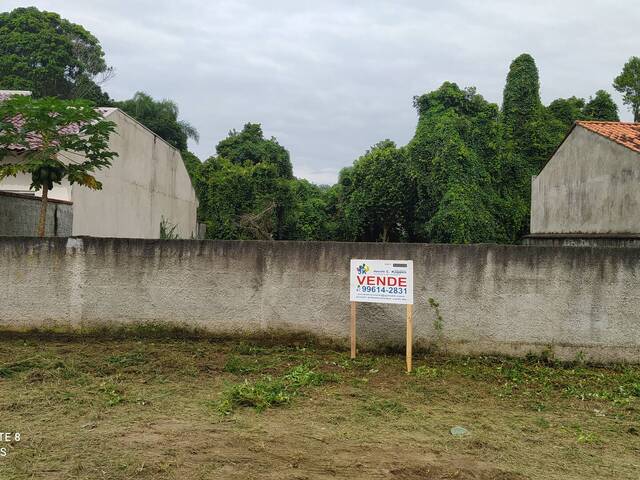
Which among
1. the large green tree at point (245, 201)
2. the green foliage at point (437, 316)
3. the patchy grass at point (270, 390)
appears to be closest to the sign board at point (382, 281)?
the green foliage at point (437, 316)

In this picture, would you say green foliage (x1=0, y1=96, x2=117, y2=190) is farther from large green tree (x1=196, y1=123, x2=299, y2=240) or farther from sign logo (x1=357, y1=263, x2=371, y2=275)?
large green tree (x1=196, y1=123, x2=299, y2=240)

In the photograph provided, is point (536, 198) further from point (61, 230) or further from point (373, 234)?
point (61, 230)

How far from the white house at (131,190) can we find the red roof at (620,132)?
13632 mm

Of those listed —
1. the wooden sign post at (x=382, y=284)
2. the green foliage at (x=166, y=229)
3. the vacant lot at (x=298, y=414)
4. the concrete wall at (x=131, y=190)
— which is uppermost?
the concrete wall at (x=131, y=190)

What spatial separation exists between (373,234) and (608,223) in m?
18.0

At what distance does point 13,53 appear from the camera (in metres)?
35.9

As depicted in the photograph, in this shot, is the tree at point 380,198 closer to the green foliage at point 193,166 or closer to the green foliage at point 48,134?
the green foliage at point 193,166

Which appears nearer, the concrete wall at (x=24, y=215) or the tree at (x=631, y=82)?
the concrete wall at (x=24, y=215)

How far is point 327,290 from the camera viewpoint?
750cm

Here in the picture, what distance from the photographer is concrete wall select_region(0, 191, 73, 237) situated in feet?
33.0

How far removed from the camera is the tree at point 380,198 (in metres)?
29.5

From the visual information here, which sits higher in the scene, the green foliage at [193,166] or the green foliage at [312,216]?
the green foliage at [193,166]

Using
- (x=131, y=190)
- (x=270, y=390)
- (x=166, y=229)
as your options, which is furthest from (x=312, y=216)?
(x=270, y=390)

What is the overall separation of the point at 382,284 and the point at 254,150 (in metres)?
32.2
